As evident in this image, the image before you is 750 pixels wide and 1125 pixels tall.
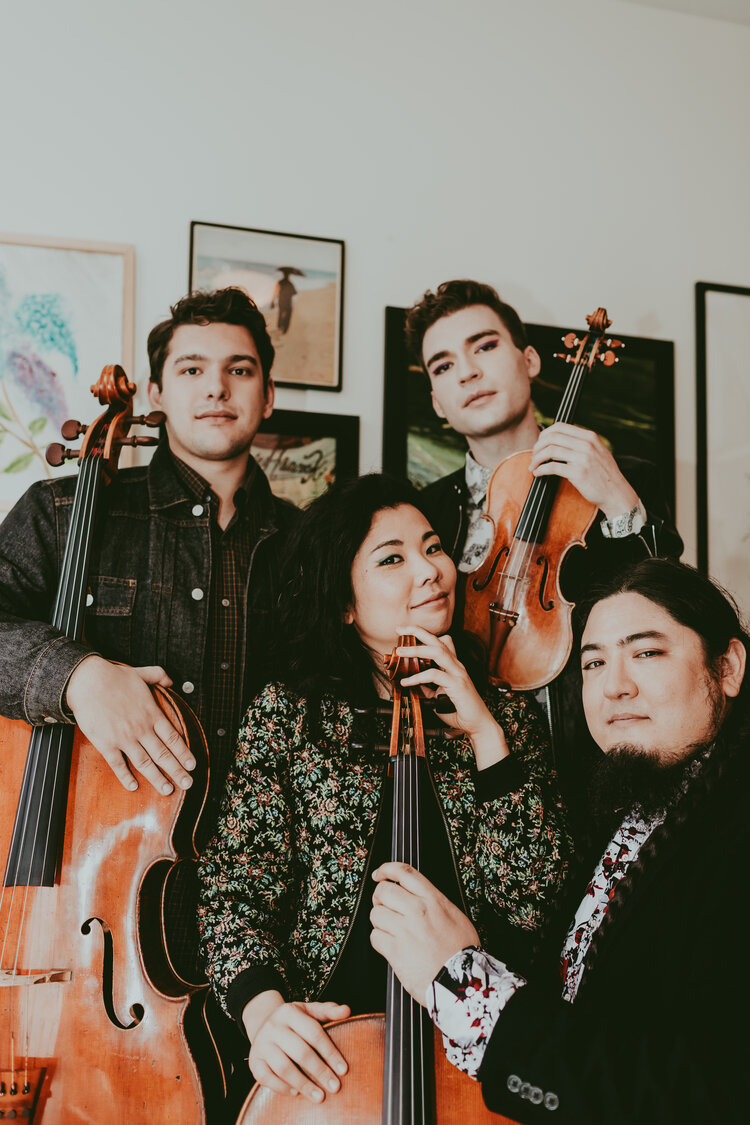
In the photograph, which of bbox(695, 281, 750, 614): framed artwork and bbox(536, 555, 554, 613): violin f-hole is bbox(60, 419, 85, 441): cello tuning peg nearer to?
bbox(536, 555, 554, 613): violin f-hole

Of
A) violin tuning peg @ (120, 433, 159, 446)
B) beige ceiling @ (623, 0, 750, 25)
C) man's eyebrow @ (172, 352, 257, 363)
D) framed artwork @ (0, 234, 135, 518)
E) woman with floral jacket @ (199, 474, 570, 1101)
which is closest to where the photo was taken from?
woman with floral jacket @ (199, 474, 570, 1101)

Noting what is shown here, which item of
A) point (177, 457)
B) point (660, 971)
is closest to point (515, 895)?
point (660, 971)

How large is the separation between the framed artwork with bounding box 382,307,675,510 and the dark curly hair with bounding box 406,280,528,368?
261mm

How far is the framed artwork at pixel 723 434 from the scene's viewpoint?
285cm

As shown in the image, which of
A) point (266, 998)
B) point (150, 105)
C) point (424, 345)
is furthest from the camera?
point (150, 105)

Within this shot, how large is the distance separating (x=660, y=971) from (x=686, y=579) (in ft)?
2.18

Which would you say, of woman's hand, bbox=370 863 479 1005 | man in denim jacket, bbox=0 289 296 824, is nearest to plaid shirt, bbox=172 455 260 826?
man in denim jacket, bbox=0 289 296 824

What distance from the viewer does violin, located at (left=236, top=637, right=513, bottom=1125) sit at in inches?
48.6

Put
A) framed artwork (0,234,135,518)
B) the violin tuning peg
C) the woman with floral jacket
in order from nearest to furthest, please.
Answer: the woman with floral jacket < the violin tuning peg < framed artwork (0,234,135,518)

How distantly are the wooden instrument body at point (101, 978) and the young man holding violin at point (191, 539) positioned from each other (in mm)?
256

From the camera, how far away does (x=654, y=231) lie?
297cm

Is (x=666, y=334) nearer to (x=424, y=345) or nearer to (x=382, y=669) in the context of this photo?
(x=424, y=345)

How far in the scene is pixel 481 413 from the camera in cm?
229

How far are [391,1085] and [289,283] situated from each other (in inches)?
80.6
